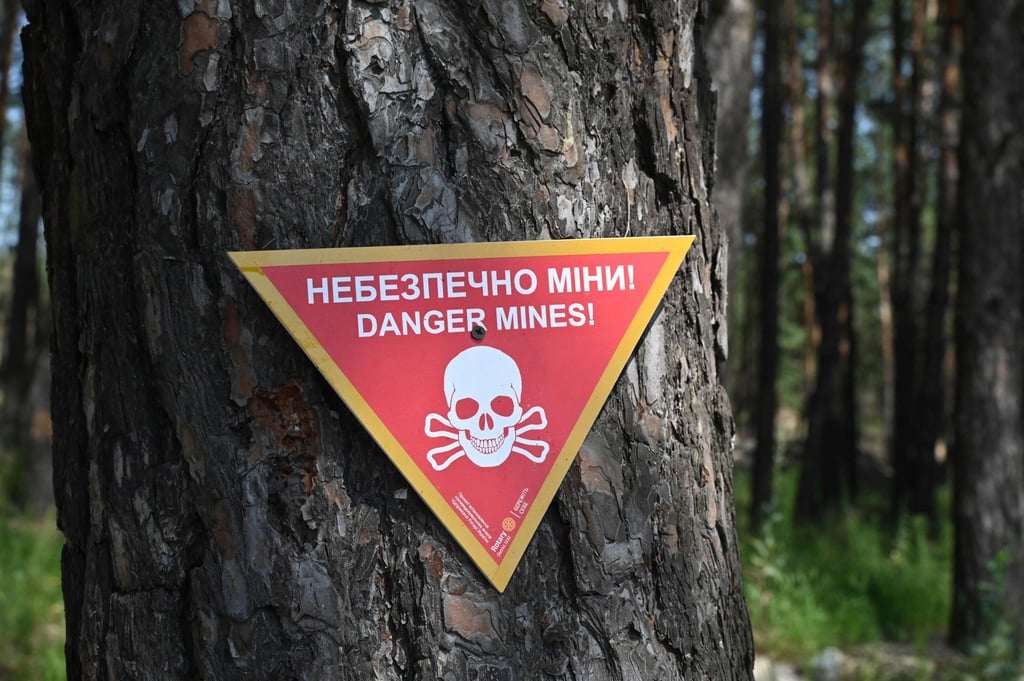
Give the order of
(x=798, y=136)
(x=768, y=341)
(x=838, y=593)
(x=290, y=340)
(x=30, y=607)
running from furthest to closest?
(x=798, y=136)
(x=768, y=341)
(x=838, y=593)
(x=30, y=607)
(x=290, y=340)

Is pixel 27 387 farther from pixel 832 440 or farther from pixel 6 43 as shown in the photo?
pixel 832 440

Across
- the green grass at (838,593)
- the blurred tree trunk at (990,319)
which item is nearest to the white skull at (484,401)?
the green grass at (838,593)

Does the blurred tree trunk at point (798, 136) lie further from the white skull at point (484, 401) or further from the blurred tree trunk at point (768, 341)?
the white skull at point (484, 401)

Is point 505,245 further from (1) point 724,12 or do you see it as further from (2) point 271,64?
(1) point 724,12

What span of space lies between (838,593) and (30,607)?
467 cm

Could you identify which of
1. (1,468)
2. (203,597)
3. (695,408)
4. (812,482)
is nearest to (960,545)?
(812,482)

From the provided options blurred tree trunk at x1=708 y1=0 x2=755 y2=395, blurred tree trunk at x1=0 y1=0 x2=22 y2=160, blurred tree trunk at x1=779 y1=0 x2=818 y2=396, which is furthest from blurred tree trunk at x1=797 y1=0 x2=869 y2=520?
blurred tree trunk at x1=0 y1=0 x2=22 y2=160

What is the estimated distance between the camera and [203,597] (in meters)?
1.21

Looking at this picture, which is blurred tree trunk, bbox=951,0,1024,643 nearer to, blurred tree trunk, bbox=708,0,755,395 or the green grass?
the green grass

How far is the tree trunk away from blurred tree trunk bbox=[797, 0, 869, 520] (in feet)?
27.6

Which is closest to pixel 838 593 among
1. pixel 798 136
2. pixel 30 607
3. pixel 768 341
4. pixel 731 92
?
pixel 768 341

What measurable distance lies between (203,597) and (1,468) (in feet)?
29.3

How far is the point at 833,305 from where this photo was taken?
945cm

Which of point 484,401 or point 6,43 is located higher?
point 6,43
